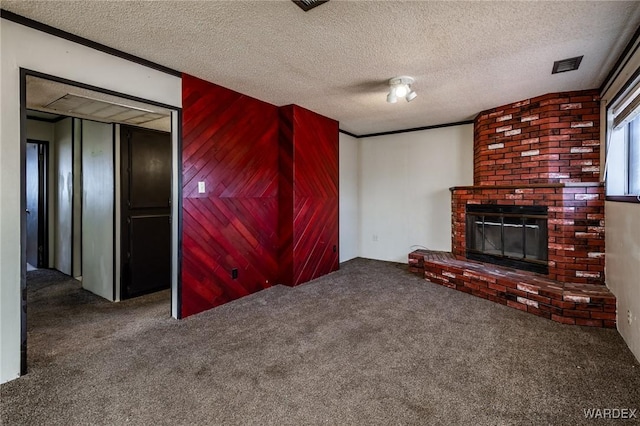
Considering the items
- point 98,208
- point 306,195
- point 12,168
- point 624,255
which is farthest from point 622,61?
point 98,208

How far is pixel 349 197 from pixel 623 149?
11.7 feet

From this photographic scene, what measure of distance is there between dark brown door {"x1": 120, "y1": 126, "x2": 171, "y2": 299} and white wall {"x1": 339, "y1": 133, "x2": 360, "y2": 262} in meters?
2.74

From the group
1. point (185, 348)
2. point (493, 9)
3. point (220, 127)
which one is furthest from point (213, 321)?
point (493, 9)

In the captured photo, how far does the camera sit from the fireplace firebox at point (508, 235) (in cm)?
354

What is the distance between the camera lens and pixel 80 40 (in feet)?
7.32

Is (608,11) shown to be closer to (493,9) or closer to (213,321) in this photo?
(493,9)

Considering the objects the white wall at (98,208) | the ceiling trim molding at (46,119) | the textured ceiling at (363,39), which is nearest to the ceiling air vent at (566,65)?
the textured ceiling at (363,39)

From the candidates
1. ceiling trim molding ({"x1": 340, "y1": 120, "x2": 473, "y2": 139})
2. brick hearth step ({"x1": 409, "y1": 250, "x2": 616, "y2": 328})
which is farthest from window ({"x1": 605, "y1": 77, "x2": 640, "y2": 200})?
ceiling trim molding ({"x1": 340, "y1": 120, "x2": 473, "y2": 139})

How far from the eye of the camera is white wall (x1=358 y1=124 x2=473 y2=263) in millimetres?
4871

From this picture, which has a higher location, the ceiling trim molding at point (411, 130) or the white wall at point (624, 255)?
the ceiling trim molding at point (411, 130)

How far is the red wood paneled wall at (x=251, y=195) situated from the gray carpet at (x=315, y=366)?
429 mm

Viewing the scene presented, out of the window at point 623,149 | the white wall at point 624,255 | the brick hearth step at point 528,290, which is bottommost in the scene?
the brick hearth step at point 528,290

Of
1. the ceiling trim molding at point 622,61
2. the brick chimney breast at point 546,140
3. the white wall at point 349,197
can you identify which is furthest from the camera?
the white wall at point 349,197

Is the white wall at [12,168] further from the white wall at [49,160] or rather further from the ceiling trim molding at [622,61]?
the ceiling trim molding at [622,61]
